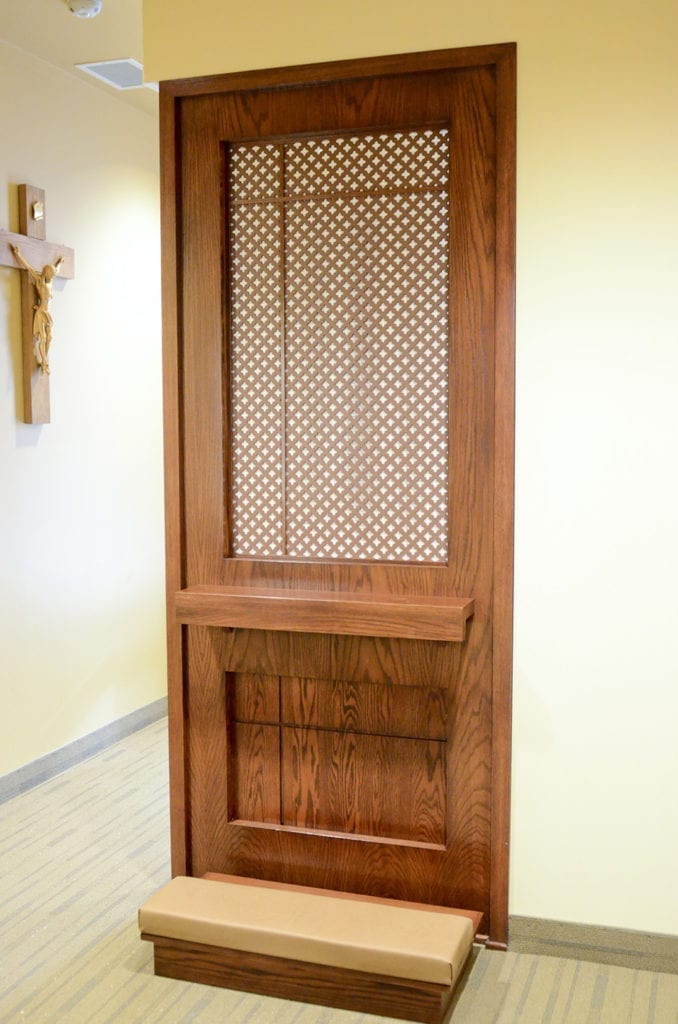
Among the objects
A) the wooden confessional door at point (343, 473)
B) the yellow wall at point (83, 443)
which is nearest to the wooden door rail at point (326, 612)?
the wooden confessional door at point (343, 473)

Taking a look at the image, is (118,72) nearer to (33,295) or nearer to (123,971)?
(33,295)

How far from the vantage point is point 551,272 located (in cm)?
215

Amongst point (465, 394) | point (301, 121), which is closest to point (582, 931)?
point (465, 394)

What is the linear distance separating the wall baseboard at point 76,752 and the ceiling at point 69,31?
2.27m

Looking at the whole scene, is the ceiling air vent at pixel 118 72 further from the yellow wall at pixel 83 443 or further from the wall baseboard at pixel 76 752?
the wall baseboard at pixel 76 752

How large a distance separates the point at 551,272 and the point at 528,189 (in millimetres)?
182

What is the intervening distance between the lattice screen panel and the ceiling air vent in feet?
4.02

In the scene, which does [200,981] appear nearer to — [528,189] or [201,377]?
[201,377]

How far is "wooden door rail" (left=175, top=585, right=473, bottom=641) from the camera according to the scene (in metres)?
2.14

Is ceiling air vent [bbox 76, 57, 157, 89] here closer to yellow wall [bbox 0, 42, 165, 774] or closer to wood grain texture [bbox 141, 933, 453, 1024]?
yellow wall [bbox 0, 42, 165, 774]

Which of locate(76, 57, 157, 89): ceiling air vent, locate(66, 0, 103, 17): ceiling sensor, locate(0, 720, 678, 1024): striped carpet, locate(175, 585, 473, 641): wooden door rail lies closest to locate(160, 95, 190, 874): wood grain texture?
locate(175, 585, 473, 641): wooden door rail

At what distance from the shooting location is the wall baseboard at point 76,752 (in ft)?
10.6

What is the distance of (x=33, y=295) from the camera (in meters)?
3.26

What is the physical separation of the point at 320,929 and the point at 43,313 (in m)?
2.11
